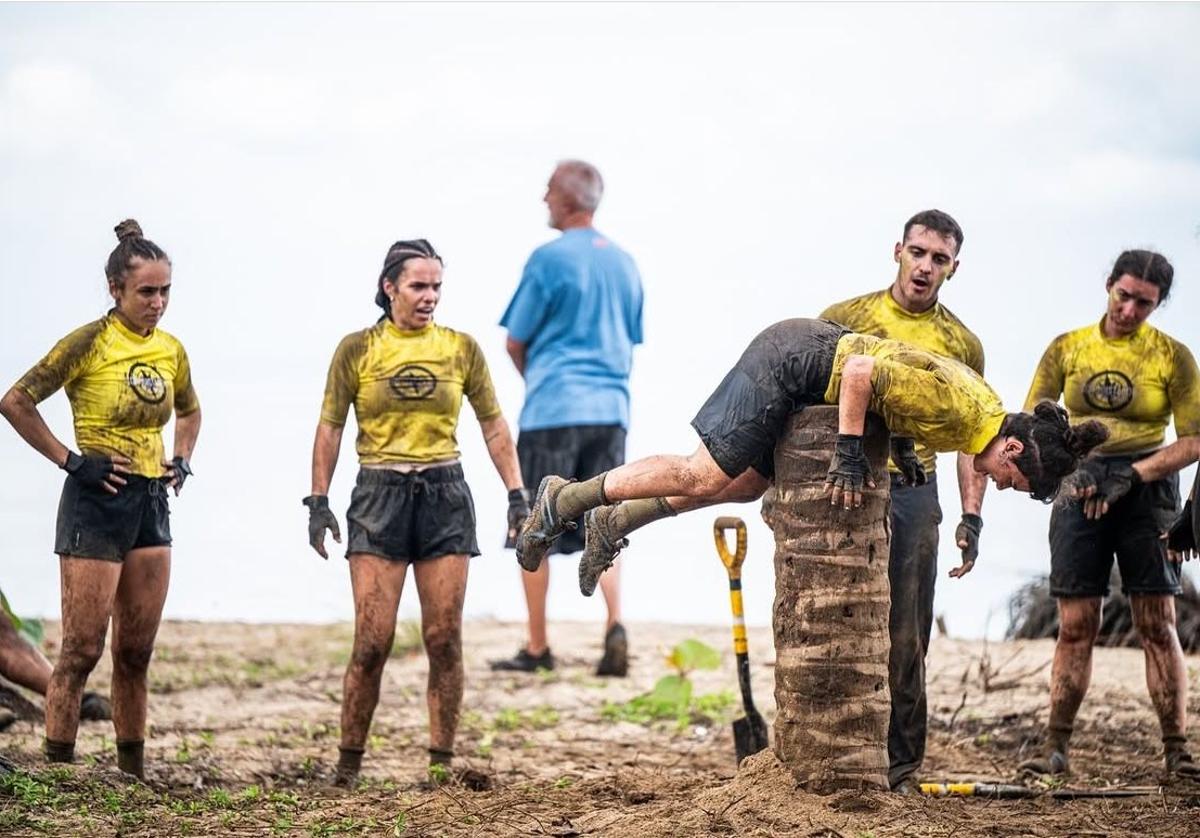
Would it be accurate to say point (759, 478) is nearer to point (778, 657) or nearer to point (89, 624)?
point (778, 657)

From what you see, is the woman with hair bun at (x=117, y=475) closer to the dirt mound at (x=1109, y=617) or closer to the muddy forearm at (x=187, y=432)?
the muddy forearm at (x=187, y=432)

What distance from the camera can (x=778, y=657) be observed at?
6555 mm

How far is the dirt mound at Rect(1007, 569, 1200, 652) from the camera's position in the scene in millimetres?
12680

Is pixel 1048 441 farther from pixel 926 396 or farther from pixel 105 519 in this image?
pixel 105 519

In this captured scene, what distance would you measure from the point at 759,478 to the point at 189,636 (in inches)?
342

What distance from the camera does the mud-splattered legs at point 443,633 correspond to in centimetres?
786

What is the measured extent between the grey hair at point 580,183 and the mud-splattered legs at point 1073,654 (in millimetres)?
4732

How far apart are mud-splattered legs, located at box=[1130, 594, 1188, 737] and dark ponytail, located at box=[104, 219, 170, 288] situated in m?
5.17

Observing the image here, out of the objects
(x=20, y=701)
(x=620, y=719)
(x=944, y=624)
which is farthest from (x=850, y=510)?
(x=944, y=624)

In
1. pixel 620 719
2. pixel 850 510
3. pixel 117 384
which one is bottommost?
pixel 620 719

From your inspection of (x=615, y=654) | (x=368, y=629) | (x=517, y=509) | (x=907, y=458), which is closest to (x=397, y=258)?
(x=517, y=509)

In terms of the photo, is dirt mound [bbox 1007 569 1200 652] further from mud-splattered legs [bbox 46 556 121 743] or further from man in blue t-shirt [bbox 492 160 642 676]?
mud-splattered legs [bbox 46 556 121 743]

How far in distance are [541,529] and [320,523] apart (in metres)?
1.12

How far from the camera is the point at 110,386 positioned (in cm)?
754
